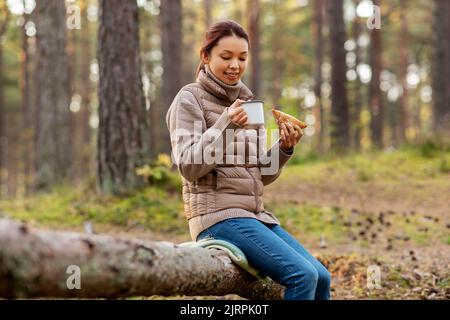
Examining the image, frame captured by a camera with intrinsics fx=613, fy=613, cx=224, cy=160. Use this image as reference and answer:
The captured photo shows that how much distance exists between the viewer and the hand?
393 centimetres

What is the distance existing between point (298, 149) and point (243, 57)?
11.0 m

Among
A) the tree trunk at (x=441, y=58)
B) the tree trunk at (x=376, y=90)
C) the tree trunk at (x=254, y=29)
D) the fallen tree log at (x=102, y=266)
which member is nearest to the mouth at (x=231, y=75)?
the fallen tree log at (x=102, y=266)

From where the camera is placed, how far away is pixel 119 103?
847 cm

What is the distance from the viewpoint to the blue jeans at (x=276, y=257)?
345cm

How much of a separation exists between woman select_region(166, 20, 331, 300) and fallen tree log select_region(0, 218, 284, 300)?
0.21 m

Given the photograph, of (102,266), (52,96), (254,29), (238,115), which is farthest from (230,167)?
(254,29)

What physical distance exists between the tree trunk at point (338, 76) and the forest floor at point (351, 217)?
Result: 314cm

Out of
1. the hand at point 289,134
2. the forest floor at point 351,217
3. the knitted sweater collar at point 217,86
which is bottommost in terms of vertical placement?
the forest floor at point 351,217

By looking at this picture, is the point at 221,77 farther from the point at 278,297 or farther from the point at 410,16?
the point at 410,16

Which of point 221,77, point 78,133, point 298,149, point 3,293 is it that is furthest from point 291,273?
point 78,133

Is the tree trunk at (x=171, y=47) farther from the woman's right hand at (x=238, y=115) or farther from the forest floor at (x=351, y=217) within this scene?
the woman's right hand at (x=238, y=115)

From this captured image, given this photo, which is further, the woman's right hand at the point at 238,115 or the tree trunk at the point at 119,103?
the tree trunk at the point at 119,103

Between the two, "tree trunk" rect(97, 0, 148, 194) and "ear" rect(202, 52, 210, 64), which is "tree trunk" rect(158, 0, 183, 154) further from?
"ear" rect(202, 52, 210, 64)

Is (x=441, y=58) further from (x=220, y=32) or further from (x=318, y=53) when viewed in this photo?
(x=220, y=32)
